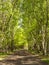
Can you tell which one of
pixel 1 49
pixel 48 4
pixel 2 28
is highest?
pixel 48 4

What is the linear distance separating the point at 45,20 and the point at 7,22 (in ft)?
30.6

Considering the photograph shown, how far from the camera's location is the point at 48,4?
130 feet

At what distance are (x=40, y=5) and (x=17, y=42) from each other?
41719 mm

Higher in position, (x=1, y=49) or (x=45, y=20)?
(x=45, y=20)

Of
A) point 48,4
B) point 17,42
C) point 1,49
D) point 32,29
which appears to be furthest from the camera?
point 17,42

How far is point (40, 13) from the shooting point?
138ft

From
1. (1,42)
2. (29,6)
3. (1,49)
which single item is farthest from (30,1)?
(1,49)

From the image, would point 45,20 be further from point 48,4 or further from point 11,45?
Result: point 11,45

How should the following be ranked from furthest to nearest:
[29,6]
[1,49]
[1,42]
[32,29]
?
[1,49], [32,29], [1,42], [29,6]

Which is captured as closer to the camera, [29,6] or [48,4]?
[48,4]

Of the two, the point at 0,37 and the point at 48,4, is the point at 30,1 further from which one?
the point at 0,37

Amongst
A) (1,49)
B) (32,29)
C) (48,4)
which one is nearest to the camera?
(48,4)

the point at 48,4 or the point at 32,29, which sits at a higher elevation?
the point at 48,4

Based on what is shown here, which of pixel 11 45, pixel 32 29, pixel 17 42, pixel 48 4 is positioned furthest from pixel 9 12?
pixel 17 42
